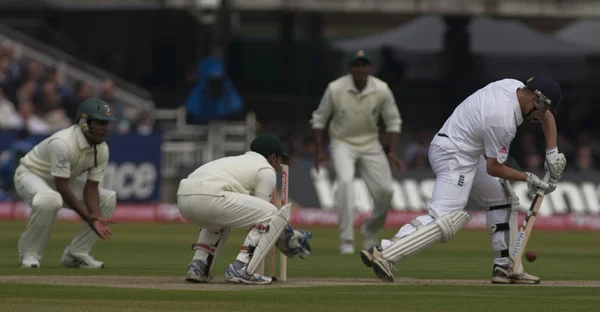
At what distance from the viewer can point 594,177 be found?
2247cm

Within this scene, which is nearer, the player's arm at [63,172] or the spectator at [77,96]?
the player's arm at [63,172]

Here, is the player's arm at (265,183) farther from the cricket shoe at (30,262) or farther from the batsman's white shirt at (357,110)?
the batsman's white shirt at (357,110)

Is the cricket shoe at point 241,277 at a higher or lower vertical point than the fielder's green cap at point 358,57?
lower

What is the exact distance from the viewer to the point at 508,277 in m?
11.0

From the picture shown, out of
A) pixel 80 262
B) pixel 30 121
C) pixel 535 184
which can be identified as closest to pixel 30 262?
pixel 80 262

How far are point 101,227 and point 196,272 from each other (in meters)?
1.71

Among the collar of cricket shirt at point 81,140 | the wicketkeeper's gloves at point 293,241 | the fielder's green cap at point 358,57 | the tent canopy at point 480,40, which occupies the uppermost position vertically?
the tent canopy at point 480,40

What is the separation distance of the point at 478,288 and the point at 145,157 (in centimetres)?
1319

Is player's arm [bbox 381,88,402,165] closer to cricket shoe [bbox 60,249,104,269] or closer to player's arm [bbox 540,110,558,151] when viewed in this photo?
cricket shoe [bbox 60,249,104,269]

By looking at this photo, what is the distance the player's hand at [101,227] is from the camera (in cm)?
1213

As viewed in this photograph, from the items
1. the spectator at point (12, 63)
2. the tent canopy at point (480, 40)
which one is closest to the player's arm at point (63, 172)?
the spectator at point (12, 63)

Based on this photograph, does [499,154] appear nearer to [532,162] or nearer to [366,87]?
[366,87]

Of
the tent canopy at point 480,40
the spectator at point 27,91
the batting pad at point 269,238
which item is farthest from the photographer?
the tent canopy at point 480,40

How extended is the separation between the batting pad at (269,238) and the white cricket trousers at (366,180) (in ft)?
14.3
